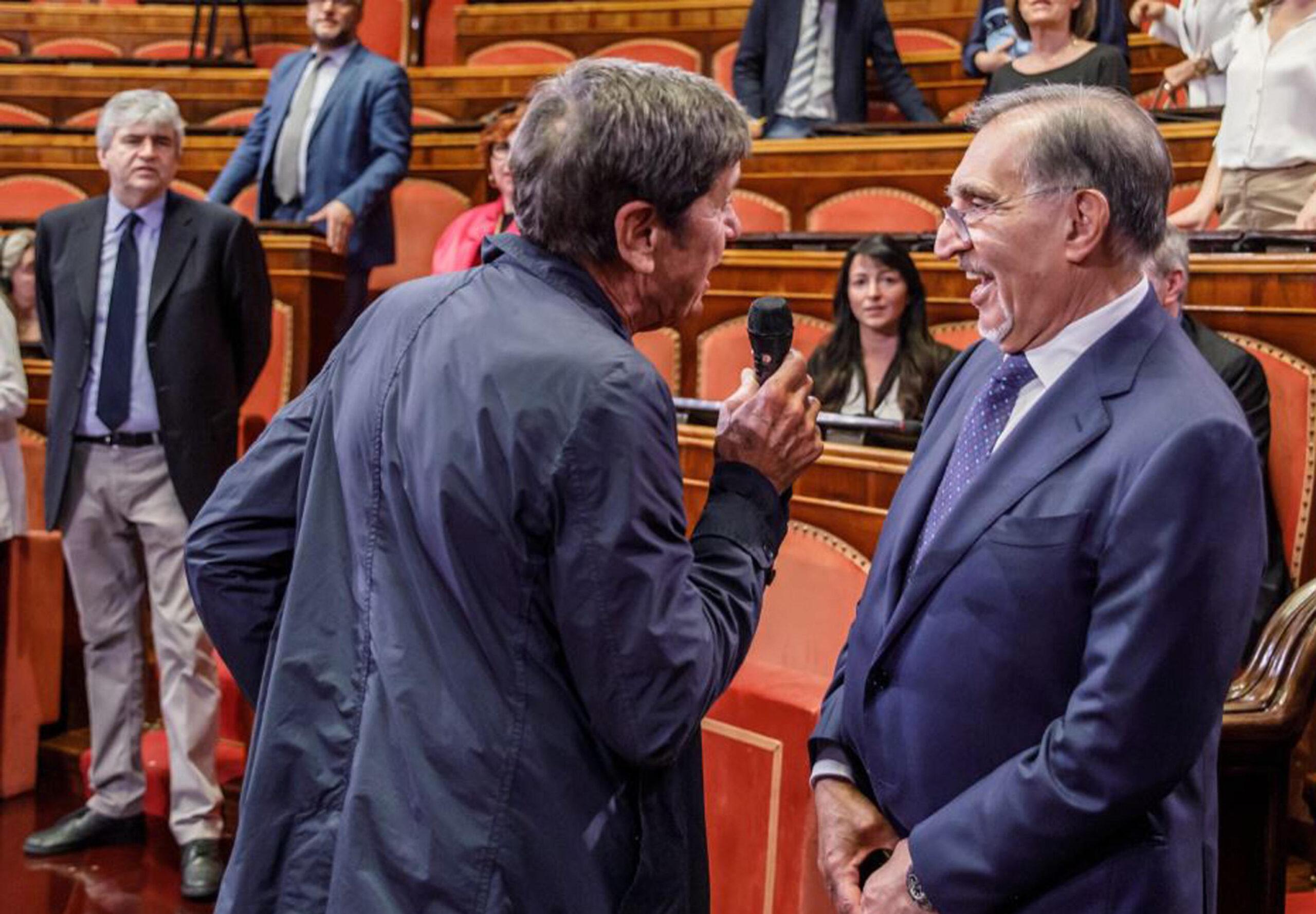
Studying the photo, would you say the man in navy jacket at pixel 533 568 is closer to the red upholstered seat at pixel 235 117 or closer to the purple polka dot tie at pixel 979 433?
the purple polka dot tie at pixel 979 433

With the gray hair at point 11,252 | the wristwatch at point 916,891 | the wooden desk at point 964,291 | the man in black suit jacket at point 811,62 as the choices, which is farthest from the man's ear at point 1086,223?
the man in black suit jacket at point 811,62

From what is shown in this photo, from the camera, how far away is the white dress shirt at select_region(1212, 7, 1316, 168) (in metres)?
1.92

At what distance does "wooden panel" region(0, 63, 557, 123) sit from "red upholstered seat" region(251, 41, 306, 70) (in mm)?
349

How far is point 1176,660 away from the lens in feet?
2.35

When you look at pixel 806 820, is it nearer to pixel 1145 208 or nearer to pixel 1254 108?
pixel 1145 208

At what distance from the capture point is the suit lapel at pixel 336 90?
8.85ft

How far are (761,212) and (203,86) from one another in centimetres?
168

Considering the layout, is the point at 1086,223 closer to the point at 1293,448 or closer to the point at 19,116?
the point at 1293,448

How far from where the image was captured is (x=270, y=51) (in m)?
4.38

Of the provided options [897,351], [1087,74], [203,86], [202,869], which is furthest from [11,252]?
[1087,74]

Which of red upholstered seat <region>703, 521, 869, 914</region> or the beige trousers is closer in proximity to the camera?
red upholstered seat <region>703, 521, 869, 914</region>

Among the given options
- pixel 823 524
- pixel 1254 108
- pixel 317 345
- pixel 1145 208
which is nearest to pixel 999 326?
pixel 1145 208

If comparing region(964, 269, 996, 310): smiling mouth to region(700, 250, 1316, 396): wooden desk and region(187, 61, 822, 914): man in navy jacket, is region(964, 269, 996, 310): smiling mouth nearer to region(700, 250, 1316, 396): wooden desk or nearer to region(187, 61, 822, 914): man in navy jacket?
region(187, 61, 822, 914): man in navy jacket

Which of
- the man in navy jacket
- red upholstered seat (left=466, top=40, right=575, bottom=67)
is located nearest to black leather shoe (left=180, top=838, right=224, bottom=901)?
the man in navy jacket
